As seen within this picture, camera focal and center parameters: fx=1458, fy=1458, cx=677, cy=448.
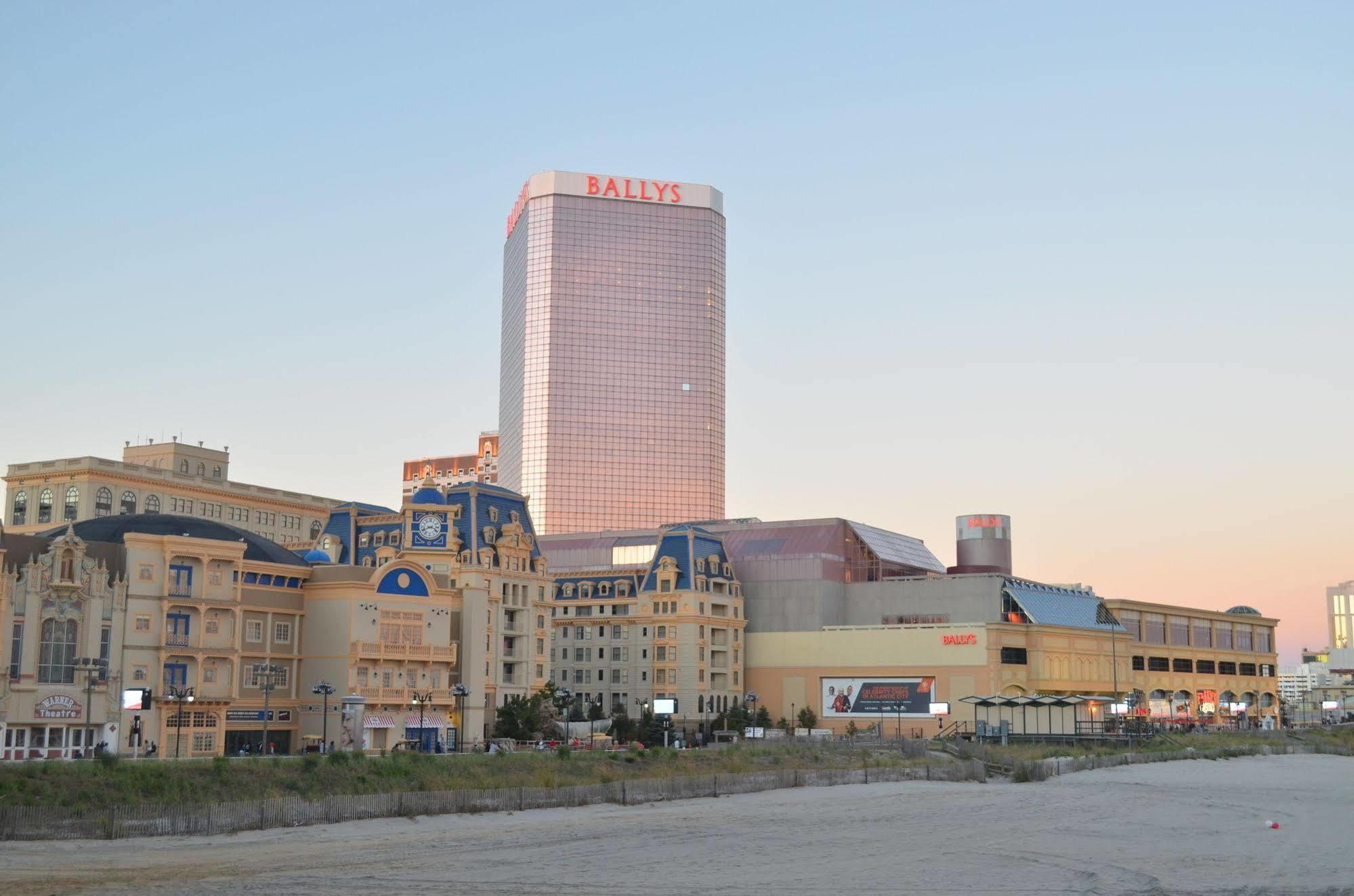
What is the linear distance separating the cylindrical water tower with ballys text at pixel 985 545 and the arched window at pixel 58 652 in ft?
413

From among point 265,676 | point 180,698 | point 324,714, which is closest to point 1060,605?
point 324,714

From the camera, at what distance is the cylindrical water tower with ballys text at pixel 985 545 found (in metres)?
192

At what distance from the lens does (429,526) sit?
5133 inches

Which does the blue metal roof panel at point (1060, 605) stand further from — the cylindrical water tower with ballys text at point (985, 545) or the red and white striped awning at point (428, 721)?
the red and white striped awning at point (428, 721)

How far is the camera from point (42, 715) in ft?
290

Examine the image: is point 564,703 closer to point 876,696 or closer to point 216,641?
point 876,696

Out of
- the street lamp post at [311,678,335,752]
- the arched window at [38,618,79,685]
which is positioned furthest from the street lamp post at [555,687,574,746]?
the arched window at [38,618,79,685]

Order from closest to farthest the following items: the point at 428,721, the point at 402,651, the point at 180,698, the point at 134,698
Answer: the point at 134,698, the point at 180,698, the point at 402,651, the point at 428,721

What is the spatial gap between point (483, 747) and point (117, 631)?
25.9m

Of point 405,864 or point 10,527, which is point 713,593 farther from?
point 405,864

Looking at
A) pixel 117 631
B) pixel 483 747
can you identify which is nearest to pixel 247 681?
pixel 117 631

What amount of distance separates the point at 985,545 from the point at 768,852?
139 m

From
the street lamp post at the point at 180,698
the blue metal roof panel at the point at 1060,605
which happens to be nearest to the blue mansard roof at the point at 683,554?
the blue metal roof panel at the point at 1060,605

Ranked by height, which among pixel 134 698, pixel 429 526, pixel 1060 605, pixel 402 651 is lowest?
pixel 134 698
